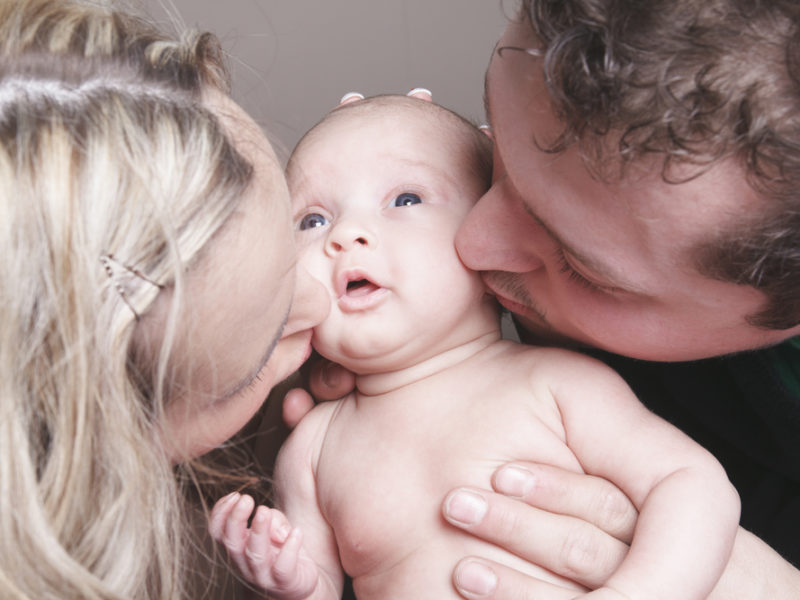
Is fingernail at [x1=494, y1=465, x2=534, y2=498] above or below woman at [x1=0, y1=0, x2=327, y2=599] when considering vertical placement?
below

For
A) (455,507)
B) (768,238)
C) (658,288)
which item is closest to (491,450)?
(455,507)

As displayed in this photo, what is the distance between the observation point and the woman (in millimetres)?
683

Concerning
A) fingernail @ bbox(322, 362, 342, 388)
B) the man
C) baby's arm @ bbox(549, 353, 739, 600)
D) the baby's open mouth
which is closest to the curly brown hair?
the man

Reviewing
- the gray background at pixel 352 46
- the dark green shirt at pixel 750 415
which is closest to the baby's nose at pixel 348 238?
the dark green shirt at pixel 750 415

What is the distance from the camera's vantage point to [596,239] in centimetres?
84

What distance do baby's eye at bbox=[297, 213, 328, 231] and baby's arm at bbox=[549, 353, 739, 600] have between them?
36cm

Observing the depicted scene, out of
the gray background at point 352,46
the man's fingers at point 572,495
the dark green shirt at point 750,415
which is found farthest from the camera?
the gray background at point 352,46

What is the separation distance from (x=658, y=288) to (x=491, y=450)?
28 centimetres

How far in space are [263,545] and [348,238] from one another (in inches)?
15.0

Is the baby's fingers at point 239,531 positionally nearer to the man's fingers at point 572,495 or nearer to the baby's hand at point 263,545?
the baby's hand at point 263,545

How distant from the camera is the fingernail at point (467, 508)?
928 millimetres

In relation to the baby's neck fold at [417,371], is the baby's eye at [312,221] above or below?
above

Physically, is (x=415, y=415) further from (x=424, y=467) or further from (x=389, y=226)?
(x=389, y=226)

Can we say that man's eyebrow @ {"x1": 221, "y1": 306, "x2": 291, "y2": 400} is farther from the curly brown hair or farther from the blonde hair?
the curly brown hair
